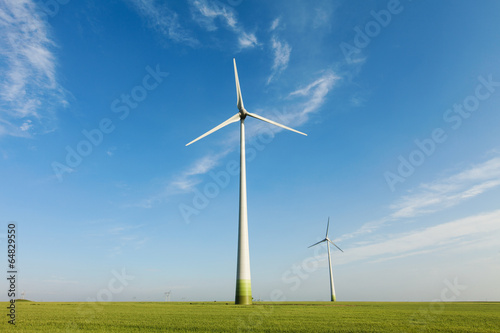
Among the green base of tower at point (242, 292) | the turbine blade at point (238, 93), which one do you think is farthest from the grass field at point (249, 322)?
the turbine blade at point (238, 93)

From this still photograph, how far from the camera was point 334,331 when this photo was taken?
2039cm

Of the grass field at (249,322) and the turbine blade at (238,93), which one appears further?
the turbine blade at (238,93)

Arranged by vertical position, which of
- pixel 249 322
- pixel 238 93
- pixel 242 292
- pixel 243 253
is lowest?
pixel 242 292

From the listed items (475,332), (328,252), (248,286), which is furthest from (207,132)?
(328,252)

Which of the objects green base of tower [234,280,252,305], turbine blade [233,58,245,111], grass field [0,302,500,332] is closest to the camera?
grass field [0,302,500,332]

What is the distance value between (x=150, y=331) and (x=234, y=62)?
5763cm

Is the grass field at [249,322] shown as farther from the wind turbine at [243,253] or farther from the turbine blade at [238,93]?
the turbine blade at [238,93]

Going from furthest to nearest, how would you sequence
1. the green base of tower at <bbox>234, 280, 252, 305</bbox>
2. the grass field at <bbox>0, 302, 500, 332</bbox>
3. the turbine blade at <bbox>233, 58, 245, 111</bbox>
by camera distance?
1. the turbine blade at <bbox>233, 58, 245, 111</bbox>
2. the green base of tower at <bbox>234, 280, 252, 305</bbox>
3. the grass field at <bbox>0, 302, 500, 332</bbox>

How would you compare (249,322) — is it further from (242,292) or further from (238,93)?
(238,93)

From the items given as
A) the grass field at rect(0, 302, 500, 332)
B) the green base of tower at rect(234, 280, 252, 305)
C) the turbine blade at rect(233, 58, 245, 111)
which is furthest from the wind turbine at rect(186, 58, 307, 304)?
the grass field at rect(0, 302, 500, 332)

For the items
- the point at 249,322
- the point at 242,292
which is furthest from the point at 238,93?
the point at 249,322

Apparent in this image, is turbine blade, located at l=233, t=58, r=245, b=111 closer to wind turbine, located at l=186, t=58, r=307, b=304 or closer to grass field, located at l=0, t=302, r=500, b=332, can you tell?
wind turbine, located at l=186, t=58, r=307, b=304

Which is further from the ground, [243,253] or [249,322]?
[243,253]

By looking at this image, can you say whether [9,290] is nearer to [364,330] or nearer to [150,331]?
[150,331]
